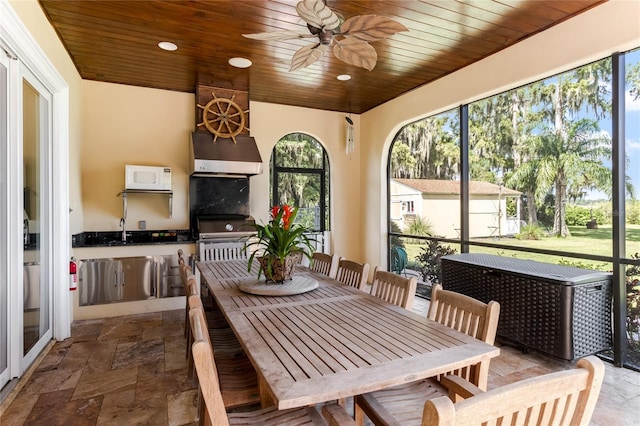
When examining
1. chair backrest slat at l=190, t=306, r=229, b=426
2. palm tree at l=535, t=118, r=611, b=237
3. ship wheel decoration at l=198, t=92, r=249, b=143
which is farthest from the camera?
ship wheel decoration at l=198, t=92, r=249, b=143

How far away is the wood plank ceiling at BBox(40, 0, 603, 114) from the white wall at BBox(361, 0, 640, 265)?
0.36 ft

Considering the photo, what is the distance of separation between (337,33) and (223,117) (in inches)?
109

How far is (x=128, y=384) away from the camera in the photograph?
2467 mm

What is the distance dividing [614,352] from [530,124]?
2064 mm

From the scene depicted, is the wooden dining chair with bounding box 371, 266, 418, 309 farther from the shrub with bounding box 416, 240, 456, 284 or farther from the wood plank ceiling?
the shrub with bounding box 416, 240, 456, 284

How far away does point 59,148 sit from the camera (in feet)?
10.6

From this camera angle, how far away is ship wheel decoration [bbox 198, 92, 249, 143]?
4.53m

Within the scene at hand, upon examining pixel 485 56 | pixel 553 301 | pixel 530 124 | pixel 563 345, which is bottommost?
pixel 563 345

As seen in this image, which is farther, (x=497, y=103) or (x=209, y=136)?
(x=209, y=136)

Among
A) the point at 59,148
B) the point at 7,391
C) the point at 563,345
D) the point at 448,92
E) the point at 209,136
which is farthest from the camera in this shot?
the point at 209,136

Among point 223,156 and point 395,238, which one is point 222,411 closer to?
point 223,156

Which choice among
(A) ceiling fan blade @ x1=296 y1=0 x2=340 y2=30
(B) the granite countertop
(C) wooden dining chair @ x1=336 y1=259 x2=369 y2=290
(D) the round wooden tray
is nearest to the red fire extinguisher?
(B) the granite countertop

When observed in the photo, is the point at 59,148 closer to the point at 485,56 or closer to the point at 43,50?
the point at 43,50

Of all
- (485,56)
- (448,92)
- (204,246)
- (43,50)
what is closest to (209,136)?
(204,246)
